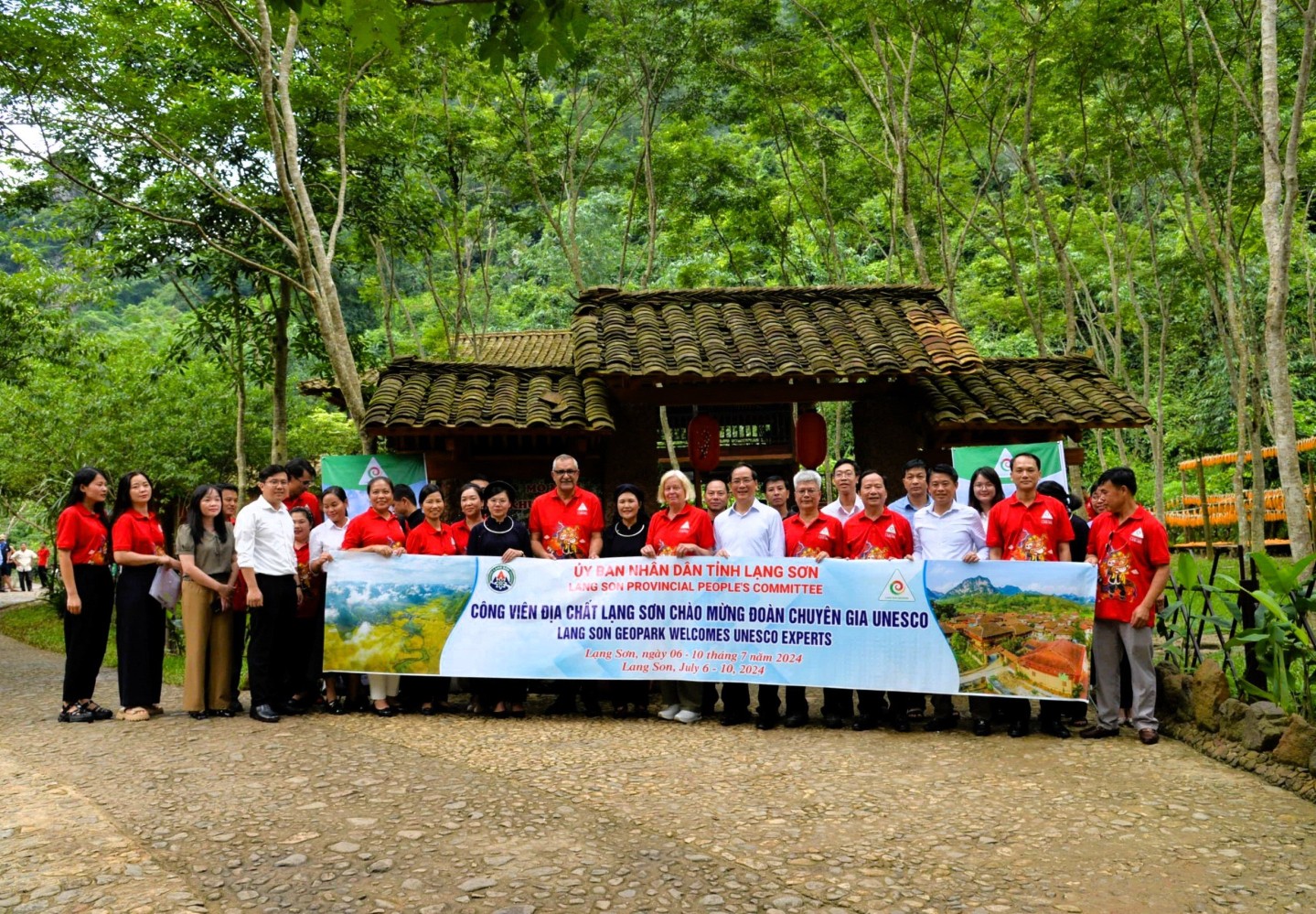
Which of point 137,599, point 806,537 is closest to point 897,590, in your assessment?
point 806,537

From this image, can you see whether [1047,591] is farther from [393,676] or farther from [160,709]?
[160,709]

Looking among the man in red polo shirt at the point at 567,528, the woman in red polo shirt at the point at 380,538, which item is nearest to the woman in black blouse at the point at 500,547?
the man in red polo shirt at the point at 567,528

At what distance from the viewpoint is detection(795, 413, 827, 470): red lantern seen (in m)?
9.82

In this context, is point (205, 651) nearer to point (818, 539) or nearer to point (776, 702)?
point (776, 702)

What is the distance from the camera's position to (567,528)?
6.78m

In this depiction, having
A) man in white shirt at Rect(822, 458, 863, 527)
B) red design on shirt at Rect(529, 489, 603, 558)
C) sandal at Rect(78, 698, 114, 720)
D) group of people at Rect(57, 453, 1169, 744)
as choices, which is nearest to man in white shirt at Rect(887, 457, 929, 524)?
group of people at Rect(57, 453, 1169, 744)

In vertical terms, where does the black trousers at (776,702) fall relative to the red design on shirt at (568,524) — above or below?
below

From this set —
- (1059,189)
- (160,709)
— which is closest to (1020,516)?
(160,709)

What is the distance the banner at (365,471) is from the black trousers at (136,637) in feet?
10.3

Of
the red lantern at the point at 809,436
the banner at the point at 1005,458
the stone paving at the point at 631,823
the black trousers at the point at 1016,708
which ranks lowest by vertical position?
the stone paving at the point at 631,823

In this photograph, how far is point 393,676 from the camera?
670 centimetres

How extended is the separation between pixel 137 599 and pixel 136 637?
25 centimetres

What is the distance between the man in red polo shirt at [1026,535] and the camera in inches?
238

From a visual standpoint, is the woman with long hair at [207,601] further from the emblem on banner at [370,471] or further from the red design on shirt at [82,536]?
the emblem on banner at [370,471]
